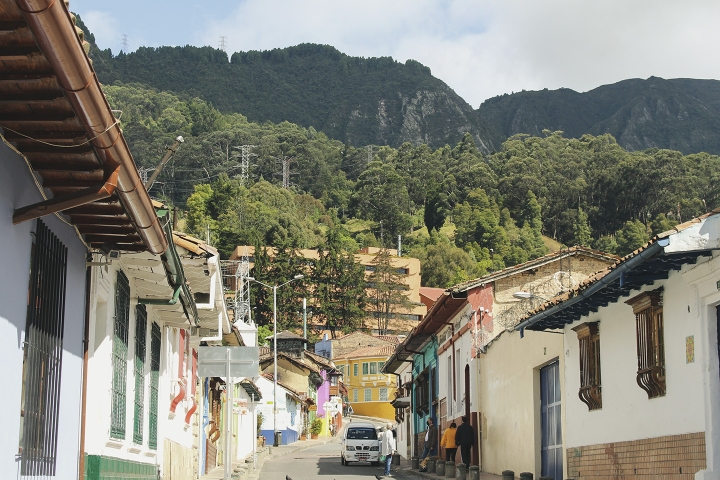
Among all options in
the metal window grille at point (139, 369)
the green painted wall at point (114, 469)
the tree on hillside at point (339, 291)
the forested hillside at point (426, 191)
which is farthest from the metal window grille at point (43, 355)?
the tree on hillside at point (339, 291)

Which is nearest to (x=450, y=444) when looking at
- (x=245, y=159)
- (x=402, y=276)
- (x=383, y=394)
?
(x=383, y=394)

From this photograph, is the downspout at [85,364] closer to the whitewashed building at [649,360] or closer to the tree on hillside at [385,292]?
the whitewashed building at [649,360]

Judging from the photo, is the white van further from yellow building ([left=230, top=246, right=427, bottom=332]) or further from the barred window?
yellow building ([left=230, top=246, right=427, bottom=332])

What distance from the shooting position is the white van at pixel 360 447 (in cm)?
3506

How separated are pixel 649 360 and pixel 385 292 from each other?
93.2 metres

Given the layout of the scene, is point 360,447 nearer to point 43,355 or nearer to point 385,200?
point 43,355

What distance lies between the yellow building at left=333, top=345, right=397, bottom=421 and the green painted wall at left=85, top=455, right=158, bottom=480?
7667 centimetres

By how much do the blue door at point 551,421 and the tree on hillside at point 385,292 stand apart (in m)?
84.3

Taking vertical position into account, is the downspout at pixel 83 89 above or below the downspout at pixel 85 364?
above

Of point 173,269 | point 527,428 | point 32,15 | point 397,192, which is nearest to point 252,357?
point 173,269

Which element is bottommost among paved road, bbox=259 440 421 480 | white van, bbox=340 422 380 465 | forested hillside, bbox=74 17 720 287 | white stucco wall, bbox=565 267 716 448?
paved road, bbox=259 440 421 480

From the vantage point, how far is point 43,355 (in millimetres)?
7441

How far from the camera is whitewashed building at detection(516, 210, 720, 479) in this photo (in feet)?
34.3

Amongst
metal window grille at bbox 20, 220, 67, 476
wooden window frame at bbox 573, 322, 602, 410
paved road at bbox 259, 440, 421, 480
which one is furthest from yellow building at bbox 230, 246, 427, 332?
metal window grille at bbox 20, 220, 67, 476
